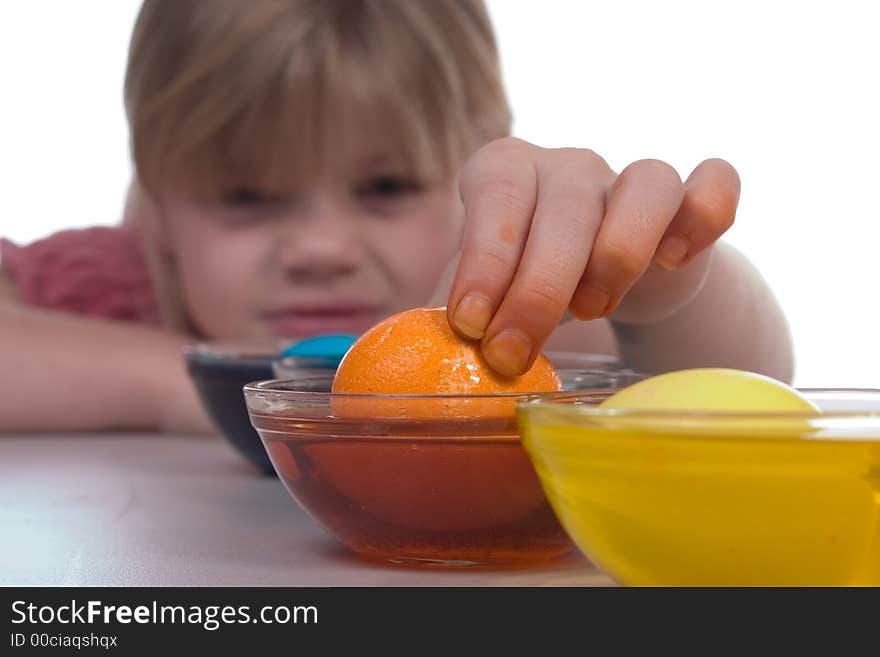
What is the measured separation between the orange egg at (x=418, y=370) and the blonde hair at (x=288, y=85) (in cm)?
94

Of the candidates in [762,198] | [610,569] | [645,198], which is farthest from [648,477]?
[762,198]

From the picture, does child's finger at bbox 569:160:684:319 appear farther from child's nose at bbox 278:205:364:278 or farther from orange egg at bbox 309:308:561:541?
child's nose at bbox 278:205:364:278

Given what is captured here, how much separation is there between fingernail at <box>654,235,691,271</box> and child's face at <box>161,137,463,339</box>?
35.5 inches

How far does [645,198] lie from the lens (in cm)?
56

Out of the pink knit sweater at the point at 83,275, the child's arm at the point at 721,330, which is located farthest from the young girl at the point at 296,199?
the pink knit sweater at the point at 83,275

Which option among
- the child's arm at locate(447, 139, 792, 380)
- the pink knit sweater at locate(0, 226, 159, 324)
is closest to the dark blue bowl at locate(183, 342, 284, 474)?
the child's arm at locate(447, 139, 792, 380)

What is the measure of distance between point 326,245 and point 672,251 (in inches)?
35.8

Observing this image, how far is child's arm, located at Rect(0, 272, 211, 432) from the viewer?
1290 mm

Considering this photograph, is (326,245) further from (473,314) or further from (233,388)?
(473,314)

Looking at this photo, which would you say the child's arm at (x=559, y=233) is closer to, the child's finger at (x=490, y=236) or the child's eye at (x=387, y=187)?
the child's finger at (x=490, y=236)

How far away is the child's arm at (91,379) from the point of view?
1.29m

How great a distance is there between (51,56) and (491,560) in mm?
2686

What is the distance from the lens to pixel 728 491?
39 centimetres
